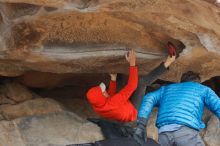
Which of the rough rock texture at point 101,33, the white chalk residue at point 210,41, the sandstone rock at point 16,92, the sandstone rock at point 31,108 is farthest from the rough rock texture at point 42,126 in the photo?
the white chalk residue at point 210,41

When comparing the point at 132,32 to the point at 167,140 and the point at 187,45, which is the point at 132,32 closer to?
the point at 187,45

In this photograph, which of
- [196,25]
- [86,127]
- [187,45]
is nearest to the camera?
[196,25]

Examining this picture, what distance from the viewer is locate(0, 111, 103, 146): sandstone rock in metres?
5.22

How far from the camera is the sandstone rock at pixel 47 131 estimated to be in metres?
5.22

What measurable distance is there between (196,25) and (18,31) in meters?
1.63

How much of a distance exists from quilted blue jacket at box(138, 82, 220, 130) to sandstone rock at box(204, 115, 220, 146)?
122 cm

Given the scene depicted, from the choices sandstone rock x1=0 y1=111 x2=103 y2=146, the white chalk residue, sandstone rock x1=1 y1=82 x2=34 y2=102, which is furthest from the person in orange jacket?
sandstone rock x1=1 y1=82 x2=34 y2=102

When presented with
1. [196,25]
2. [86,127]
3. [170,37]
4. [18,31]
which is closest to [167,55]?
[170,37]

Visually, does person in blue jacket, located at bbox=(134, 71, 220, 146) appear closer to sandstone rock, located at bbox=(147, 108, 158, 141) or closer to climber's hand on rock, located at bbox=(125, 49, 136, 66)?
climber's hand on rock, located at bbox=(125, 49, 136, 66)

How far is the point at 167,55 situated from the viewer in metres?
5.28

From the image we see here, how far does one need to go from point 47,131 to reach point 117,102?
3.00ft

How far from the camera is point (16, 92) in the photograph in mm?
5859

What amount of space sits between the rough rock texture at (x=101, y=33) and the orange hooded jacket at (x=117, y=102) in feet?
1.38

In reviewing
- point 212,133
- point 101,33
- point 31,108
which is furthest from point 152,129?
point 101,33
